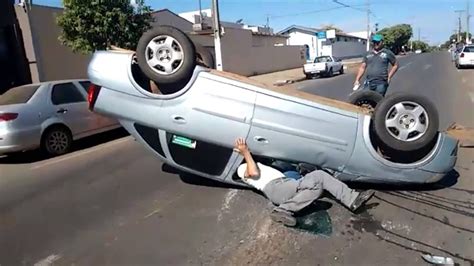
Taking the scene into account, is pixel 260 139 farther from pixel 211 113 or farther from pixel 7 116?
pixel 7 116

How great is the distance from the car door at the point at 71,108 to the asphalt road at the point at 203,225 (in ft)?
7.50

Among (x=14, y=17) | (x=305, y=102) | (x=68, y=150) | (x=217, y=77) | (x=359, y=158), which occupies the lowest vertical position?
(x=68, y=150)

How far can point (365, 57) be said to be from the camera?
7.58m

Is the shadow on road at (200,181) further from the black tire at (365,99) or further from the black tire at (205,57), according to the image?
the black tire at (365,99)

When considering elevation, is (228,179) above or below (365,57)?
below

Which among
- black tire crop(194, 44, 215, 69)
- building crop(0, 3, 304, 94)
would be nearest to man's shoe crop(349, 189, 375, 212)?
black tire crop(194, 44, 215, 69)

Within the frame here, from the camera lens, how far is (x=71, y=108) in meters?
8.44

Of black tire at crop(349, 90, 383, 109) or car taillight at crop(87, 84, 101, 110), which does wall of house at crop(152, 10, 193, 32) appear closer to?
black tire at crop(349, 90, 383, 109)

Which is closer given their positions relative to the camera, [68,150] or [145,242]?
[145,242]

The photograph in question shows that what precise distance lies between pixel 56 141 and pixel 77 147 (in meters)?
0.65

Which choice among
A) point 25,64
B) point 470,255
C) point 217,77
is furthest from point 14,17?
point 470,255

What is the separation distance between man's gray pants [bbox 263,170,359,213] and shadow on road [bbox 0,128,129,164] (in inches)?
205

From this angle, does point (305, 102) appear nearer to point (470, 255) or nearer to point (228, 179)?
point (228, 179)

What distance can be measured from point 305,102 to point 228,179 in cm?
121
